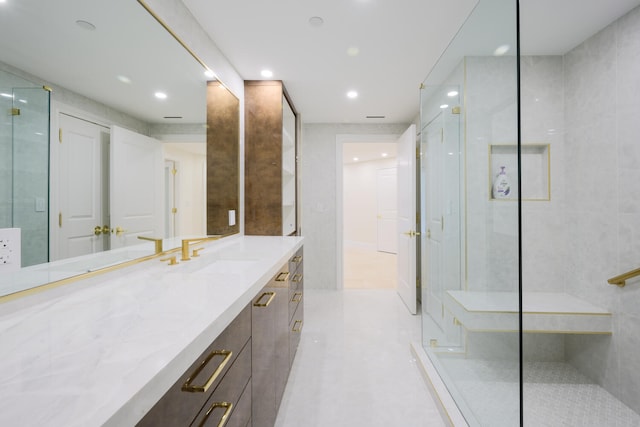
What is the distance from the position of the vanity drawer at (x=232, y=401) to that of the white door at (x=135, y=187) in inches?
30.1

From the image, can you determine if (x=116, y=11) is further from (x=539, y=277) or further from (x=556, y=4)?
(x=539, y=277)

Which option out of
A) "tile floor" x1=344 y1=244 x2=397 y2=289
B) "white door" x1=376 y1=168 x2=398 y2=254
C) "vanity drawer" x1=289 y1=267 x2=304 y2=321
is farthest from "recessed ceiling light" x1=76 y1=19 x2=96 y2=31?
"white door" x1=376 y1=168 x2=398 y2=254

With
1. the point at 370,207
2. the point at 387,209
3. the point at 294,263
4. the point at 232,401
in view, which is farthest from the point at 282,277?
the point at 370,207

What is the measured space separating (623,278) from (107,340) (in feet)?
8.11

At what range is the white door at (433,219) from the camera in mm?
1873

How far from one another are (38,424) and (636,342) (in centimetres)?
256

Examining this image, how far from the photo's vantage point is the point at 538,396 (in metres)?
1.81

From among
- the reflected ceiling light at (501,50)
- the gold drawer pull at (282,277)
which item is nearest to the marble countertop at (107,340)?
the gold drawer pull at (282,277)

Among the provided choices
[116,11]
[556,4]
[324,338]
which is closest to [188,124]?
[116,11]

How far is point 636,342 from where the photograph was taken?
5.38 feet

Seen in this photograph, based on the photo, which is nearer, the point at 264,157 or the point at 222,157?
the point at 222,157

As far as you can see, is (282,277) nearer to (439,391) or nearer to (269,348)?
(269,348)

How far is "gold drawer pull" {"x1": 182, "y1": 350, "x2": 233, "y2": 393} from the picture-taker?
653mm

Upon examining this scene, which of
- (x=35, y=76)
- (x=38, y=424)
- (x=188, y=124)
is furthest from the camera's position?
(x=188, y=124)
